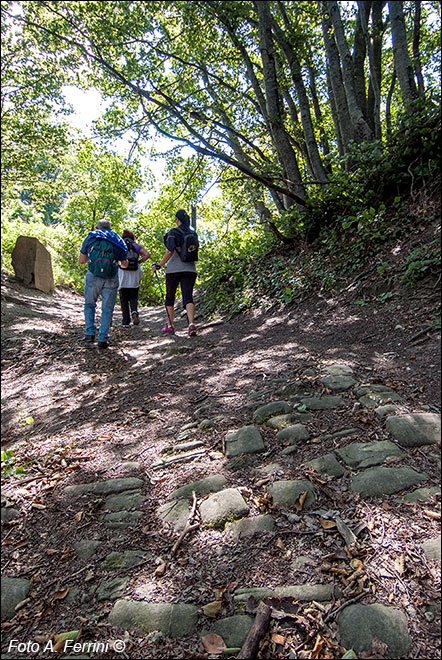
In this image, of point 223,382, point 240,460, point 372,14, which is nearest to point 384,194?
point 223,382

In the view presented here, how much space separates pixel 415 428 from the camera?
2.28 metres

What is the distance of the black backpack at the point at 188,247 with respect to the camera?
6.11 meters

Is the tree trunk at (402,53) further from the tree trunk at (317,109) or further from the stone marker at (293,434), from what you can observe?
the stone marker at (293,434)

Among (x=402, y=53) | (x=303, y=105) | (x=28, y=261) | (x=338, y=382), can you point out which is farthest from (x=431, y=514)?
(x=28, y=261)

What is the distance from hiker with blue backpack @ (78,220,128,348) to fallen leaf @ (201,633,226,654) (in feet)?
16.6

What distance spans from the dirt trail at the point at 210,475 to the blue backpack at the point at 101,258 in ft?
5.40

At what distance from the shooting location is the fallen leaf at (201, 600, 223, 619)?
1.41 m

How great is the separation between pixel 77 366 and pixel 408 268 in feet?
16.1

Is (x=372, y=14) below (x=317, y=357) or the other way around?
the other way around

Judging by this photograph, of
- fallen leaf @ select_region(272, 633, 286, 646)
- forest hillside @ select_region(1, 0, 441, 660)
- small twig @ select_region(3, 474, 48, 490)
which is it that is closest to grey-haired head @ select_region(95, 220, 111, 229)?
forest hillside @ select_region(1, 0, 441, 660)

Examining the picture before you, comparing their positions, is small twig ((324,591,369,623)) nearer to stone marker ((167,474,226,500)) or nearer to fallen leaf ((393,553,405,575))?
fallen leaf ((393,553,405,575))

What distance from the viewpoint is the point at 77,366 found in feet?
17.3

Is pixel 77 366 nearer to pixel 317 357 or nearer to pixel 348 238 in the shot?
pixel 317 357

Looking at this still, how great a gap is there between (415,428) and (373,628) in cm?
133
